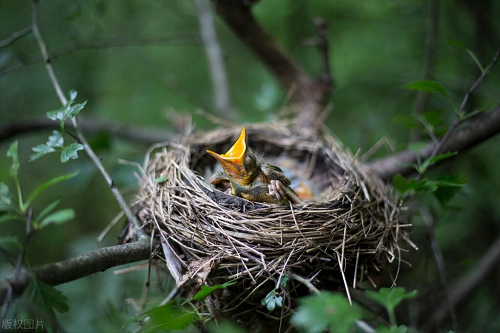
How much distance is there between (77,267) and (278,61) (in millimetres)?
2258

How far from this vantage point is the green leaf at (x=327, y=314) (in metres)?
1.01

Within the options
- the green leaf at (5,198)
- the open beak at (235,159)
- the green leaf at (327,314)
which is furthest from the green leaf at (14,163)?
the green leaf at (327,314)

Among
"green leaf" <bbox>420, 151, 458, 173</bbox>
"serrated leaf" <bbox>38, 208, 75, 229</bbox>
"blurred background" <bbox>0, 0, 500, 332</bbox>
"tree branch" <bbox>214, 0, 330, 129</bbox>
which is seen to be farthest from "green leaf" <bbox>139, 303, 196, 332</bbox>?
"tree branch" <bbox>214, 0, 330, 129</bbox>

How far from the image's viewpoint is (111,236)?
14.9 feet

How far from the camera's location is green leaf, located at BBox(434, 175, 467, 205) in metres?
1.84

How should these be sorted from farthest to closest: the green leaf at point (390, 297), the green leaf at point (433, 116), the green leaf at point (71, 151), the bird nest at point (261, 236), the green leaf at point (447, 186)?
the green leaf at point (433, 116) → the green leaf at point (447, 186) → the bird nest at point (261, 236) → the green leaf at point (71, 151) → the green leaf at point (390, 297)

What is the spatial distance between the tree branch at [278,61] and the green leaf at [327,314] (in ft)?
6.67

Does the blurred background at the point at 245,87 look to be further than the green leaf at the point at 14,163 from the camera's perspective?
Yes

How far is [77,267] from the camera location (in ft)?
4.34

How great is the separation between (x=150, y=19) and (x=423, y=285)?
4.11 meters

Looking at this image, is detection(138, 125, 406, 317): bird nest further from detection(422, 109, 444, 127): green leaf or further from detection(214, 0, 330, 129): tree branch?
detection(214, 0, 330, 129): tree branch

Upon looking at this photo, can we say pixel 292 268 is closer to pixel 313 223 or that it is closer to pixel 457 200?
pixel 313 223

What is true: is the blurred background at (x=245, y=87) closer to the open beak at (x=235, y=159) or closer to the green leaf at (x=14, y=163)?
the open beak at (x=235, y=159)

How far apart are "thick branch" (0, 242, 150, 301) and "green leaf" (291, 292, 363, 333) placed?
762mm
